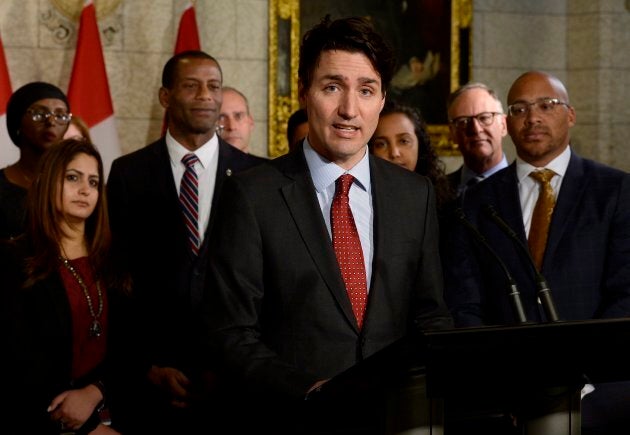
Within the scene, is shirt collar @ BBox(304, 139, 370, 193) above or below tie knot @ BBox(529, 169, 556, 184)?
below

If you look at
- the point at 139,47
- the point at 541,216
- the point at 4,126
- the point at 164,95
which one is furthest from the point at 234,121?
the point at 541,216

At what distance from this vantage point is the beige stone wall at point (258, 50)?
6711 mm

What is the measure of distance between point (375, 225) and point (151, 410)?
1.60 metres

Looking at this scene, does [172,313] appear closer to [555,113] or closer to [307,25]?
[555,113]

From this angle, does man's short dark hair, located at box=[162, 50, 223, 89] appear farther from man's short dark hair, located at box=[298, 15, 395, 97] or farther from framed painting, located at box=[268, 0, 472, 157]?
framed painting, located at box=[268, 0, 472, 157]

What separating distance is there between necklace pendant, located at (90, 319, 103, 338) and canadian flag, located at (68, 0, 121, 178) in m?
3.26

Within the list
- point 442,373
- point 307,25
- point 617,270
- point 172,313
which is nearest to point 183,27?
point 307,25

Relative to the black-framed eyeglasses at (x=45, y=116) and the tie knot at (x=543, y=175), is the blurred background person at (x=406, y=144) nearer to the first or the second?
the tie knot at (x=543, y=175)

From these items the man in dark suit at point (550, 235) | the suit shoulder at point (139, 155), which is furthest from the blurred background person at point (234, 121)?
the man in dark suit at point (550, 235)

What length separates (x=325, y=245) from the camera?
2.21 meters

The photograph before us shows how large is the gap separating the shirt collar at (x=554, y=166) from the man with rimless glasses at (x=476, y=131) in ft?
4.40

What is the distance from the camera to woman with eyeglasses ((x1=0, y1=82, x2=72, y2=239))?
4183 millimetres

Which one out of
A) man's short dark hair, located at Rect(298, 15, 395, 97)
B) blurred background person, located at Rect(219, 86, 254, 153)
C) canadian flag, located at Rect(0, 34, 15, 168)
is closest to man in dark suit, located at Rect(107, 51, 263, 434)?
blurred background person, located at Rect(219, 86, 254, 153)

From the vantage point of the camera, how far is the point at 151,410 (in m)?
3.54
